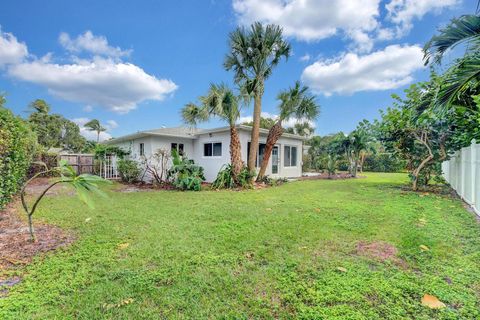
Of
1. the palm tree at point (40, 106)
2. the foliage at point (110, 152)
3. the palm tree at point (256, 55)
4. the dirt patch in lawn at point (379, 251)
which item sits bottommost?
the dirt patch in lawn at point (379, 251)

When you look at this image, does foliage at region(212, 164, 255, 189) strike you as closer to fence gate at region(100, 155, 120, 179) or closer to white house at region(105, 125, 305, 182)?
white house at region(105, 125, 305, 182)

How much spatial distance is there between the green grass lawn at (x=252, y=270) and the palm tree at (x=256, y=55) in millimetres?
7185

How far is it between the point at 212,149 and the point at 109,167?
25.3ft

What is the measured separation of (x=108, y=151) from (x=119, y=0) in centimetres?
938

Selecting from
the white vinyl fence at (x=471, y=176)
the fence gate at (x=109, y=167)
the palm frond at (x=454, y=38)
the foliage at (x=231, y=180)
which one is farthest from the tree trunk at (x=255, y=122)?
the fence gate at (x=109, y=167)

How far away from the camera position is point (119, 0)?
326 inches

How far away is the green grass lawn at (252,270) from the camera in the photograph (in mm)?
2166

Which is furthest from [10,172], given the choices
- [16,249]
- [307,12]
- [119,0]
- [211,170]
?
→ [307,12]

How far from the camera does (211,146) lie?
1393 centimetres

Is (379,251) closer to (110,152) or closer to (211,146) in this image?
(211,146)

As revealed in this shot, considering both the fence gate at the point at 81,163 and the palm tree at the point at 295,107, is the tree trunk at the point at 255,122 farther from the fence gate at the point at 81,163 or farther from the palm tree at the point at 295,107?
the fence gate at the point at 81,163

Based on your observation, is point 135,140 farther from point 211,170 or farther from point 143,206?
point 143,206

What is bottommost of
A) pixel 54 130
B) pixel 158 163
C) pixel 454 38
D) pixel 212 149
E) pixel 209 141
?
pixel 158 163

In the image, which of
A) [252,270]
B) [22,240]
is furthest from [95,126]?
[252,270]
